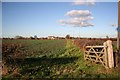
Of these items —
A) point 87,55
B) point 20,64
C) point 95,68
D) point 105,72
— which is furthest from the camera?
point 87,55

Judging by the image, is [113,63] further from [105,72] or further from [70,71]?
[70,71]

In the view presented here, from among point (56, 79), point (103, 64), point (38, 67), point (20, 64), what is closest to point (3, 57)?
point (20, 64)

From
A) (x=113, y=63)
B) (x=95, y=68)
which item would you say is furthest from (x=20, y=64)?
(x=113, y=63)

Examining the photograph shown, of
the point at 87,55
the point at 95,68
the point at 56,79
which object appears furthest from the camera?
the point at 87,55

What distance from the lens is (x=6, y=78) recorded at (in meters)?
10.3

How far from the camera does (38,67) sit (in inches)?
488

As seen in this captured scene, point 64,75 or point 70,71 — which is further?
point 70,71

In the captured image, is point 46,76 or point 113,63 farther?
point 113,63

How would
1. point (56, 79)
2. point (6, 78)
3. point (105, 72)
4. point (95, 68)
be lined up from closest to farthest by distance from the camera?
point (56, 79) → point (6, 78) → point (105, 72) → point (95, 68)

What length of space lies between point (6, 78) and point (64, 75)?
9.27 ft

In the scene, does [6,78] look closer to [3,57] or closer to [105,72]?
[3,57]

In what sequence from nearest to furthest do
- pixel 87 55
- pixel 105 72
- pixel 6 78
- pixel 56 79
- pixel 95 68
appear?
pixel 56 79
pixel 6 78
pixel 105 72
pixel 95 68
pixel 87 55

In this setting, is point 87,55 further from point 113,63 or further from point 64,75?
point 64,75

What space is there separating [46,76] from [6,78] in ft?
6.36
